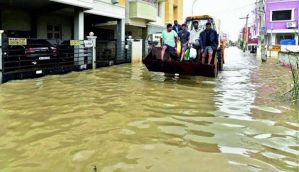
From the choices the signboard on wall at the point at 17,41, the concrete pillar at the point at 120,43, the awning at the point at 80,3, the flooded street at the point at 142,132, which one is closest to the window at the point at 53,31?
the concrete pillar at the point at 120,43


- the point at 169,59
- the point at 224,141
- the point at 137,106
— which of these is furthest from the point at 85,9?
the point at 224,141

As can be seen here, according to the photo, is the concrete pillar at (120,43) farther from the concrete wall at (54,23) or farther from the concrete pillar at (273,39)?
the concrete pillar at (273,39)

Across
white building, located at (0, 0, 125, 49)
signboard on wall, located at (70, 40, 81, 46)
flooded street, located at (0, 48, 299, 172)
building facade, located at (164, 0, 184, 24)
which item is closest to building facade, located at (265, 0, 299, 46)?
building facade, located at (164, 0, 184, 24)

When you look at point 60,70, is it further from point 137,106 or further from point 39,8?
point 137,106

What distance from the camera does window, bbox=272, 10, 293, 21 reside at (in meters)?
45.3

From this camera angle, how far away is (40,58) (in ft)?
48.7

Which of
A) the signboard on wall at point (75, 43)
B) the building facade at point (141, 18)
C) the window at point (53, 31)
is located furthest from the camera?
the building facade at point (141, 18)

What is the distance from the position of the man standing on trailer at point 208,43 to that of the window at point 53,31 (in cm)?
1212

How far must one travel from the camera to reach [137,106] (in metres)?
8.30

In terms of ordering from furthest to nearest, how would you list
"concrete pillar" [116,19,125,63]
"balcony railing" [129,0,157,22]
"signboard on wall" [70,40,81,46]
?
"balcony railing" [129,0,157,22] → "concrete pillar" [116,19,125,63] → "signboard on wall" [70,40,81,46]

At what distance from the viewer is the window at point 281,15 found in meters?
45.3

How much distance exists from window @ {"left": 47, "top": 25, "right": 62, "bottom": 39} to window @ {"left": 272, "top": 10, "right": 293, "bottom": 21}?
31875mm

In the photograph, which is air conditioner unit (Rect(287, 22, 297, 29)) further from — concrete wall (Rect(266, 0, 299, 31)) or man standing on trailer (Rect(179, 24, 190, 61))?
man standing on trailer (Rect(179, 24, 190, 61))

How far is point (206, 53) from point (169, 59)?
1.27 metres
